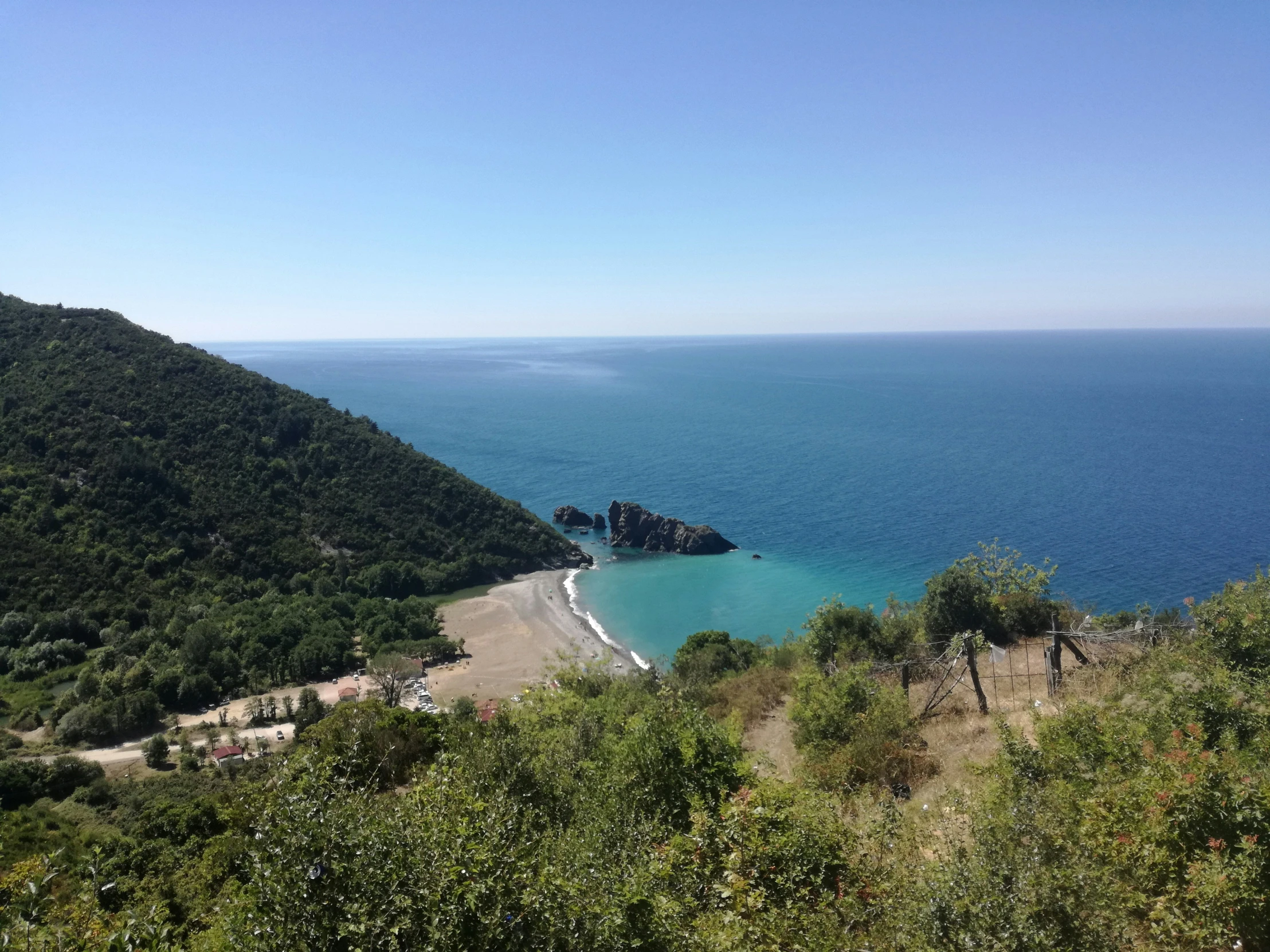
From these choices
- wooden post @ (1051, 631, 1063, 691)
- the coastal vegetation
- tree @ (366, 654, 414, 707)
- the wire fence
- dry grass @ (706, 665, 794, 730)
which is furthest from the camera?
tree @ (366, 654, 414, 707)

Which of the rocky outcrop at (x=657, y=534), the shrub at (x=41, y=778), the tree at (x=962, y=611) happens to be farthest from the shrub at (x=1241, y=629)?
the rocky outcrop at (x=657, y=534)

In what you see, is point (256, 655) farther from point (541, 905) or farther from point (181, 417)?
point (541, 905)

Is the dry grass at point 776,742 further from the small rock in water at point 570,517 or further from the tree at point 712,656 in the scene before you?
the small rock in water at point 570,517

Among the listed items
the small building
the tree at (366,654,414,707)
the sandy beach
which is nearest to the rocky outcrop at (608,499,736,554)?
the sandy beach

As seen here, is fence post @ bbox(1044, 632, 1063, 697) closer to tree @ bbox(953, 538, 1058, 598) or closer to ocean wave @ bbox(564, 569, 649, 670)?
tree @ bbox(953, 538, 1058, 598)

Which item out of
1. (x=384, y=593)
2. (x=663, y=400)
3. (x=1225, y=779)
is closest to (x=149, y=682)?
(x=384, y=593)

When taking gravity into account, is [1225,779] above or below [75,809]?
above
